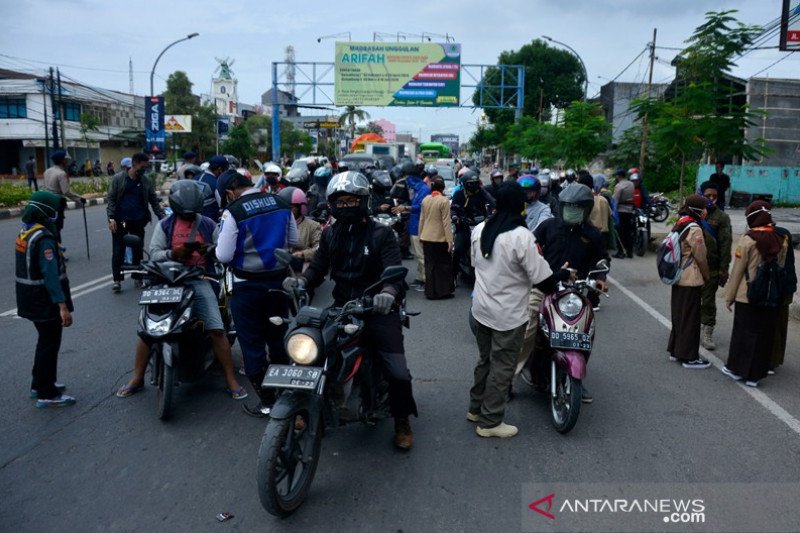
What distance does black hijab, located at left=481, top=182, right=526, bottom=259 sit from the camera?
4.51 meters

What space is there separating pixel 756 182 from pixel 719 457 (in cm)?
2309

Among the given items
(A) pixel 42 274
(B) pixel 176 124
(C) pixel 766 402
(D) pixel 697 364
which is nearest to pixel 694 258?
(D) pixel 697 364

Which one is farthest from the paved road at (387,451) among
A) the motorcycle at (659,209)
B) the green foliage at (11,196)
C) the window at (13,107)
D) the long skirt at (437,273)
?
the window at (13,107)

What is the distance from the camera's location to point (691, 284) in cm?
632

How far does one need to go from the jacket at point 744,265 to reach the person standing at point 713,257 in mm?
876

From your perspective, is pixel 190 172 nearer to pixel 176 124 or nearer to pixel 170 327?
pixel 170 327

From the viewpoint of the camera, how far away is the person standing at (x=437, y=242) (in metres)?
9.30

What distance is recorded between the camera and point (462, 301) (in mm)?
9453

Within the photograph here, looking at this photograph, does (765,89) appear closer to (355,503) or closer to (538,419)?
(538,419)

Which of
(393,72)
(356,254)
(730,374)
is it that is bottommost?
(730,374)

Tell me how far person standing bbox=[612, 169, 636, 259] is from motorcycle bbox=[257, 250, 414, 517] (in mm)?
10102

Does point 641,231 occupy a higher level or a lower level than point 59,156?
lower

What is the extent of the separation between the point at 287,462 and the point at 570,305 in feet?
7.89

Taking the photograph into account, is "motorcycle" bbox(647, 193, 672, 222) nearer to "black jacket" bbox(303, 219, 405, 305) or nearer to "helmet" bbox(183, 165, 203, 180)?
"helmet" bbox(183, 165, 203, 180)
